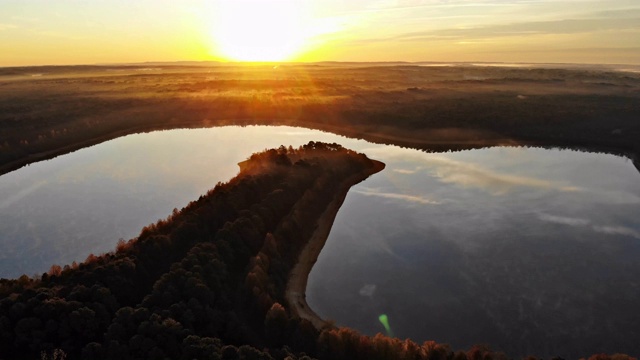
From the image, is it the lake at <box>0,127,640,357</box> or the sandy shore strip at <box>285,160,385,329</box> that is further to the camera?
the sandy shore strip at <box>285,160,385,329</box>

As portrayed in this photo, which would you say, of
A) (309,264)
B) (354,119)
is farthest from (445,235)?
(354,119)

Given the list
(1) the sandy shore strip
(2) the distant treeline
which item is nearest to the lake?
(1) the sandy shore strip

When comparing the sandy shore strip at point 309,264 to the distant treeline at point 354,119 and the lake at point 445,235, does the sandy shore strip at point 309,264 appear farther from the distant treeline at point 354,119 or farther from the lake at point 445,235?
the distant treeline at point 354,119

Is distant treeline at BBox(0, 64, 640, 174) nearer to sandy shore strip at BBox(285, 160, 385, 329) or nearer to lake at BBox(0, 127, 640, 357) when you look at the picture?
lake at BBox(0, 127, 640, 357)

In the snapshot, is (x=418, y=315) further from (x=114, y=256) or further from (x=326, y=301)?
(x=114, y=256)

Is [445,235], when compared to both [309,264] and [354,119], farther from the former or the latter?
[354,119]

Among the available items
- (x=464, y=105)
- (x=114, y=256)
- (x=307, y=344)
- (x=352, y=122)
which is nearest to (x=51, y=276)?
(x=114, y=256)

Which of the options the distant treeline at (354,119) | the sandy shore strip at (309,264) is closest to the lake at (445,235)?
the sandy shore strip at (309,264)
